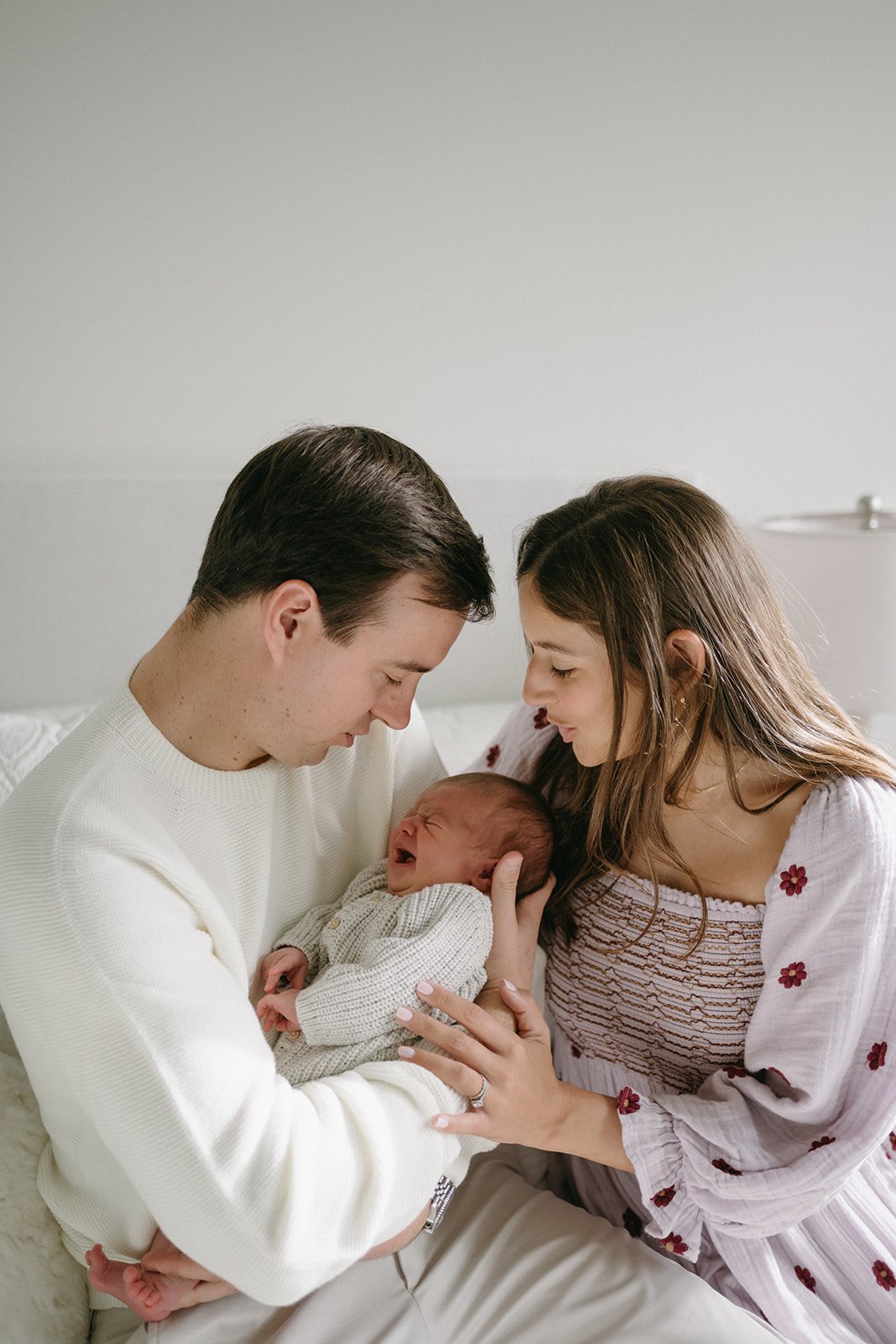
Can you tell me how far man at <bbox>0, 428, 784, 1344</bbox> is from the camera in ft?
3.08

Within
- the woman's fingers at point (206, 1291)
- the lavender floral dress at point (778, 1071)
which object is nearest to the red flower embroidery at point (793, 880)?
the lavender floral dress at point (778, 1071)

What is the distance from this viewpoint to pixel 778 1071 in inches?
47.7

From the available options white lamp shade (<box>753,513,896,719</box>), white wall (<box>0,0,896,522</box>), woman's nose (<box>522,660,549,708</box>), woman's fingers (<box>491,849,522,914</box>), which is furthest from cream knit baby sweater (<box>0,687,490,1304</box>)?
white lamp shade (<box>753,513,896,719</box>)

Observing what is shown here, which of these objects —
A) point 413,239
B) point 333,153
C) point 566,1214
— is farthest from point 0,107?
point 566,1214

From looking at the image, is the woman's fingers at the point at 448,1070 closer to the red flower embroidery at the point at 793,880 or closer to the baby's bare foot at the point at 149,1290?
the baby's bare foot at the point at 149,1290

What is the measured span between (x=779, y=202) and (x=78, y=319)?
157 centimetres

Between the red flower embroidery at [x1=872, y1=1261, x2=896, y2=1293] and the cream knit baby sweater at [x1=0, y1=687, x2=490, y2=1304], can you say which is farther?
the red flower embroidery at [x1=872, y1=1261, x2=896, y2=1293]

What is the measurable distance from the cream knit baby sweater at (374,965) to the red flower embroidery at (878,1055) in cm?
45

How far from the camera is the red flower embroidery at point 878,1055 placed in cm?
117

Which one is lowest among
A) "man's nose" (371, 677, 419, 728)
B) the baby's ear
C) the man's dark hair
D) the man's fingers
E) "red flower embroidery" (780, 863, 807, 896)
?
the man's fingers

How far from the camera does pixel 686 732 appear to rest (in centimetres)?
126

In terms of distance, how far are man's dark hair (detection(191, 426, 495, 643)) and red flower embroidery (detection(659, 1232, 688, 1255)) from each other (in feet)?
2.65

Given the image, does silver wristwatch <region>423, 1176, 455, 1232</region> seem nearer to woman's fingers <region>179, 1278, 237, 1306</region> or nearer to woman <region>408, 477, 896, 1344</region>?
woman <region>408, 477, 896, 1344</region>

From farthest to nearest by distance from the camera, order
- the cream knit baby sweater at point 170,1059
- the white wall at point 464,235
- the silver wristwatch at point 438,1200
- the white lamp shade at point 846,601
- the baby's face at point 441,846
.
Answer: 1. the white lamp shade at point 846,601
2. the white wall at point 464,235
3. the baby's face at point 441,846
4. the silver wristwatch at point 438,1200
5. the cream knit baby sweater at point 170,1059
